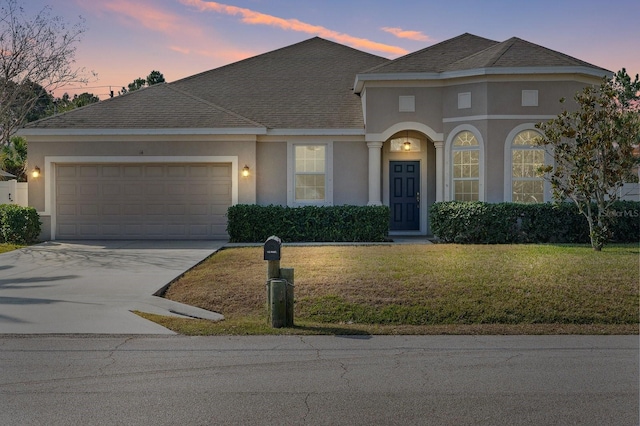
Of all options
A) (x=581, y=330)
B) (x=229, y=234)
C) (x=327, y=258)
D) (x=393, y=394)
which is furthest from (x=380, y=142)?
(x=393, y=394)

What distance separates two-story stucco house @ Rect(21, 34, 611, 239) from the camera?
736 inches

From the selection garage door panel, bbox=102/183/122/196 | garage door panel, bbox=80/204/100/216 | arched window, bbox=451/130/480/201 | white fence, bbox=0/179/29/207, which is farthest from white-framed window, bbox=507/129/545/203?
white fence, bbox=0/179/29/207

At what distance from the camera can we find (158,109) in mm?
20500

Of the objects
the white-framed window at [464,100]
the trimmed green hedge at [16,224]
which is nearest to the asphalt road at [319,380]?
the trimmed green hedge at [16,224]

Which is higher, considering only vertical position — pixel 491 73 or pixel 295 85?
pixel 295 85

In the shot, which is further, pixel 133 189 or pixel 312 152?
pixel 312 152

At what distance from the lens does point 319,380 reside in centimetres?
651

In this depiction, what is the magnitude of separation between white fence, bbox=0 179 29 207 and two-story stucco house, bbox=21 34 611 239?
62 cm

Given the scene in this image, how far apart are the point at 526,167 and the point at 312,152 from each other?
6.38 meters

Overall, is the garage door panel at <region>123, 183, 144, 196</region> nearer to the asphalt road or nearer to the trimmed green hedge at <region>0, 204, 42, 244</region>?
the trimmed green hedge at <region>0, 204, 42, 244</region>

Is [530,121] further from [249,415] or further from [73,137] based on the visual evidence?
[249,415]

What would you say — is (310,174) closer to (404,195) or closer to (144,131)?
(404,195)

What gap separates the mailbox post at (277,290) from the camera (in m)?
8.98

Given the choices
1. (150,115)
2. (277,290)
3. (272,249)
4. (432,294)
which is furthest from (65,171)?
(432,294)
